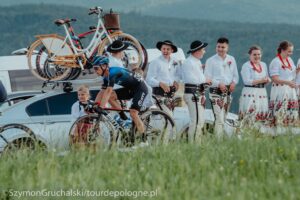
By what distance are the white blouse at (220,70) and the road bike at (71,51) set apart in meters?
1.67

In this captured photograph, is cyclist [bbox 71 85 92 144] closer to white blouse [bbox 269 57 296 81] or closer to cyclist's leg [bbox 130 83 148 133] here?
cyclist's leg [bbox 130 83 148 133]

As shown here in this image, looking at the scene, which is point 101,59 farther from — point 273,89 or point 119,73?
point 273,89

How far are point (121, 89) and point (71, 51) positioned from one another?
3.12 m

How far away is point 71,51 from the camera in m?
19.2

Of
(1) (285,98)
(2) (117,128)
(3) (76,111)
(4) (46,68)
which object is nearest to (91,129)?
(2) (117,128)

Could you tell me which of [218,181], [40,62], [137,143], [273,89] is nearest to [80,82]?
[40,62]

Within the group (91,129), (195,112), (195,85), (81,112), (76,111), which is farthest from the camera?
(195,85)

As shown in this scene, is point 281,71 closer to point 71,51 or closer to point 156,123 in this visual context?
point 156,123

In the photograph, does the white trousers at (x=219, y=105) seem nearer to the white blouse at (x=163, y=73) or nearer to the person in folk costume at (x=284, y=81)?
the white blouse at (x=163, y=73)

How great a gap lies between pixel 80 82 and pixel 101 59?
2.43 metres

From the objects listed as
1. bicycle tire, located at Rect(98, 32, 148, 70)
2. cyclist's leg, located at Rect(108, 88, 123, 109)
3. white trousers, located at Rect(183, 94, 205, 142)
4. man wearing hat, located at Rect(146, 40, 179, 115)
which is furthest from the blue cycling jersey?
bicycle tire, located at Rect(98, 32, 148, 70)

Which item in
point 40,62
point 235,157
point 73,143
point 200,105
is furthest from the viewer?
point 40,62

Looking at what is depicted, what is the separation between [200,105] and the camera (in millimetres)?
16922

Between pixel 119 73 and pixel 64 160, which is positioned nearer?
pixel 64 160
